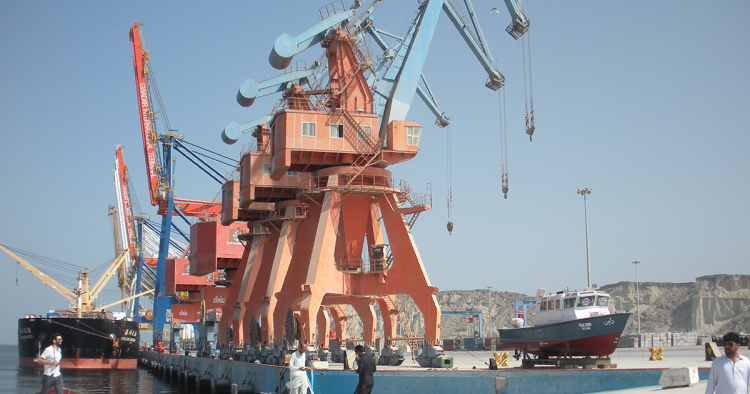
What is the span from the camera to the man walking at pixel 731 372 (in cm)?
966

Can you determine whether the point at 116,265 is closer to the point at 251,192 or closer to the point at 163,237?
the point at 163,237

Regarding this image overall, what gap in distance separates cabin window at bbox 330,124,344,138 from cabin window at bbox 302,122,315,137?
93 centimetres

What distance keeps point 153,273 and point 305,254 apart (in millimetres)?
81597

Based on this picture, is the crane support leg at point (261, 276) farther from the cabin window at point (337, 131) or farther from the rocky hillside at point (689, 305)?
the rocky hillside at point (689, 305)

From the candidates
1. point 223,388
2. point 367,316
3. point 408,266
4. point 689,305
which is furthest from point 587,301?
point 689,305

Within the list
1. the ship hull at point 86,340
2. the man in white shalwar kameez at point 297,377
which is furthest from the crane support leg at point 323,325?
the ship hull at point 86,340

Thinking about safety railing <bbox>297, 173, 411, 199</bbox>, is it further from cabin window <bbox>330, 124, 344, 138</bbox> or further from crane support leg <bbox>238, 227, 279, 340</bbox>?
crane support leg <bbox>238, 227, 279, 340</bbox>

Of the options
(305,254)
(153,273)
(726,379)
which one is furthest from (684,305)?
(726,379)

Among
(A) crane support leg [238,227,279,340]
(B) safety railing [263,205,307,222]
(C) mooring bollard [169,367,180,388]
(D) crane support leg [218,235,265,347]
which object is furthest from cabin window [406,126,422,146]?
(C) mooring bollard [169,367,180,388]

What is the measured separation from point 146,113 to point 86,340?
22835 millimetres

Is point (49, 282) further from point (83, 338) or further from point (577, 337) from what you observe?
point (577, 337)

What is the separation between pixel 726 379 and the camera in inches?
382

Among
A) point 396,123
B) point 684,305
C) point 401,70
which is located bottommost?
point 684,305

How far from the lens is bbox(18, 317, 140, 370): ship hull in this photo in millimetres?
61250
